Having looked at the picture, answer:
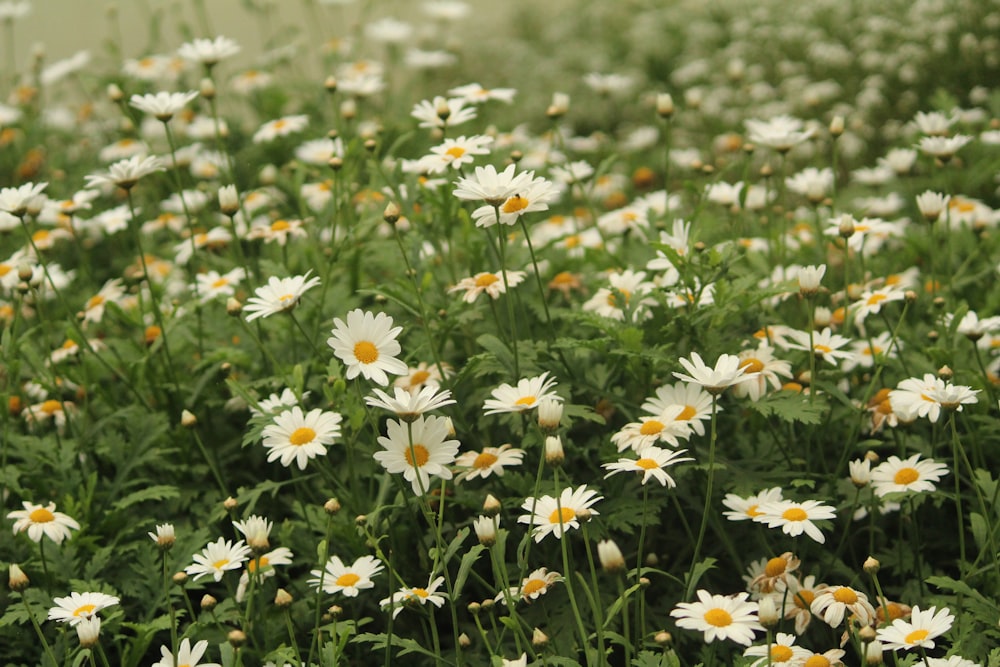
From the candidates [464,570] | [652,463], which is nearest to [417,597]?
[464,570]

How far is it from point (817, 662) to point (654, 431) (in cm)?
47

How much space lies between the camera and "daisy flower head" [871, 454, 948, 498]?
2.08 metres

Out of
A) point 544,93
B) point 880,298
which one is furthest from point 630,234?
point 544,93

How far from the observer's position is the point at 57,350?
9.52ft

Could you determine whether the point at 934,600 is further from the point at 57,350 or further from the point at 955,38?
the point at 955,38

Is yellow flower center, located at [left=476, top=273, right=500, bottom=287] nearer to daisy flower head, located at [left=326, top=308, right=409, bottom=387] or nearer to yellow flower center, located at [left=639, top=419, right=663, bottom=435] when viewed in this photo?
daisy flower head, located at [left=326, top=308, right=409, bottom=387]

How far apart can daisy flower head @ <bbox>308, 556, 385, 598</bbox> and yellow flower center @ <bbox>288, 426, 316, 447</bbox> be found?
0.23 m

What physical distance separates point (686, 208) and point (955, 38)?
71.0 inches

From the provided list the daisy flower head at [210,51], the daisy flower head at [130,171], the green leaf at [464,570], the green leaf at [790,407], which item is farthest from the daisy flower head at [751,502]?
the daisy flower head at [210,51]

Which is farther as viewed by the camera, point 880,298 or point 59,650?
point 880,298

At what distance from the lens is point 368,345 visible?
1.99 metres

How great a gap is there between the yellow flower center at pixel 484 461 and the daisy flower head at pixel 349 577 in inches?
10.3

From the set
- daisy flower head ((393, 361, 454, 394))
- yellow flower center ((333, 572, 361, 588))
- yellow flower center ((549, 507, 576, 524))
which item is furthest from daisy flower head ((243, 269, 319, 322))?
yellow flower center ((549, 507, 576, 524))

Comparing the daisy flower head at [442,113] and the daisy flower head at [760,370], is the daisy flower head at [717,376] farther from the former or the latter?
the daisy flower head at [442,113]
